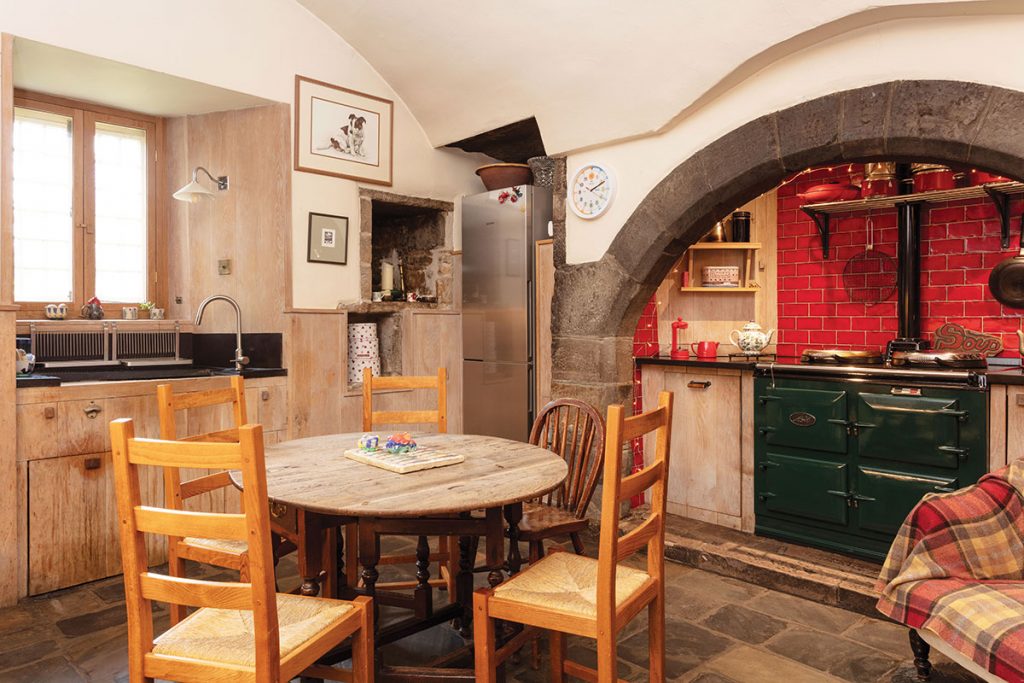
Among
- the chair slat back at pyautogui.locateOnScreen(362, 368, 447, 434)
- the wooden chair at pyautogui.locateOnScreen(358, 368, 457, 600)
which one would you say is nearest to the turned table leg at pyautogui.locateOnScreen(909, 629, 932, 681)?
the wooden chair at pyautogui.locateOnScreen(358, 368, 457, 600)

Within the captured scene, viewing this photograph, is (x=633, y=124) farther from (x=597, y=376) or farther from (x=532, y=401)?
(x=532, y=401)

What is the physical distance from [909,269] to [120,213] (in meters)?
4.58

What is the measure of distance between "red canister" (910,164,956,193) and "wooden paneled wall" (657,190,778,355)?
34.1 inches

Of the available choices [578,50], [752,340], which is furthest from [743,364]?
[578,50]

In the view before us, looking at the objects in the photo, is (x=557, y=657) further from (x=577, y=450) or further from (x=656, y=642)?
(x=577, y=450)

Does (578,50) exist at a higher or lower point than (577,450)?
higher

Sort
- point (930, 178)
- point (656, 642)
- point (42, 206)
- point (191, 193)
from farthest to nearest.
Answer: point (930, 178), point (42, 206), point (191, 193), point (656, 642)

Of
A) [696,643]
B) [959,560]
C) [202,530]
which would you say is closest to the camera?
[202,530]

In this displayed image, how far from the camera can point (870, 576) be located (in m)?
3.11

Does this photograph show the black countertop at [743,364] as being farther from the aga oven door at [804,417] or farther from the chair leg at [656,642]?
the chair leg at [656,642]

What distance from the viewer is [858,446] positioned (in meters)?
3.35

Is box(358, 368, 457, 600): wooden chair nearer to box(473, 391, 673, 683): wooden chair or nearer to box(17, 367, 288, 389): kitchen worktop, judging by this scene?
box(473, 391, 673, 683): wooden chair

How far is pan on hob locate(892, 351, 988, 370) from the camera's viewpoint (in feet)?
10.6

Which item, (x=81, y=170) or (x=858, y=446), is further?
(x=81, y=170)
